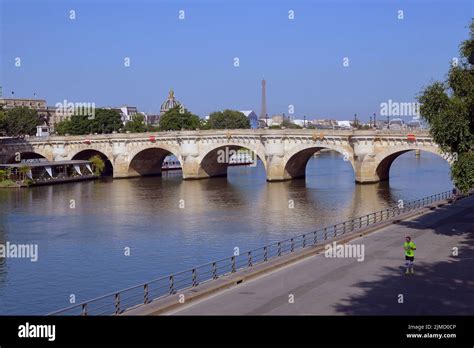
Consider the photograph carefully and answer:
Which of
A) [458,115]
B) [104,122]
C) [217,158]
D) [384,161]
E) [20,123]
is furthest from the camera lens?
[20,123]

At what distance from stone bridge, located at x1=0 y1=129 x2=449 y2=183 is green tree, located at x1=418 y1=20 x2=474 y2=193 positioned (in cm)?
3736

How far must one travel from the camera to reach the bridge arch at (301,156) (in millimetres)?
87500

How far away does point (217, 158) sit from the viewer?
106312 mm

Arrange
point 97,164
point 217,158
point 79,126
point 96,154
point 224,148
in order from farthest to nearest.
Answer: point 79,126 → point 96,154 → point 97,164 → point 217,158 → point 224,148

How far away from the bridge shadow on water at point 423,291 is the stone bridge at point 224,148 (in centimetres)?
4815

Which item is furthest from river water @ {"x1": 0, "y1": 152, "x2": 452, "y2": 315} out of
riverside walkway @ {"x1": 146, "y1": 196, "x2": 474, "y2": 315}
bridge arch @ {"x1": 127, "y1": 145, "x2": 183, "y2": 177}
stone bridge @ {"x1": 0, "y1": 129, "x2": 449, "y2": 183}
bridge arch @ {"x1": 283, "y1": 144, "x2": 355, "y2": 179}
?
riverside walkway @ {"x1": 146, "y1": 196, "x2": 474, "y2": 315}

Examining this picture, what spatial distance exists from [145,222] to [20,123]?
369ft

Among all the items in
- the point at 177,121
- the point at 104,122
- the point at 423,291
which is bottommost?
the point at 423,291

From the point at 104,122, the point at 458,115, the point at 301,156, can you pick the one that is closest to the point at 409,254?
the point at 458,115

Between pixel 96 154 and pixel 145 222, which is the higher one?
pixel 96 154

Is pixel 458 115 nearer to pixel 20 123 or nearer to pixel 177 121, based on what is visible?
pixel 177 121

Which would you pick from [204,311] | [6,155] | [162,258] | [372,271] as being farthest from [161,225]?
[6,155]

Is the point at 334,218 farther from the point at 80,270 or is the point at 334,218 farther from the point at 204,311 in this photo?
the point at 204,311

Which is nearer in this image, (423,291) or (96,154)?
(423,291)
